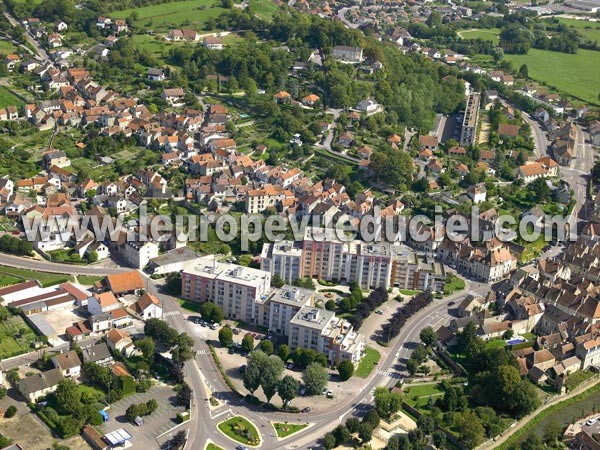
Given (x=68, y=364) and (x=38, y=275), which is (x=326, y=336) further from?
(x=38, y=275)

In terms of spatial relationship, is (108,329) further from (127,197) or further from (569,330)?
(569,330)

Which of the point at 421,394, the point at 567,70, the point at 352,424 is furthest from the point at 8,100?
the point at 567,70

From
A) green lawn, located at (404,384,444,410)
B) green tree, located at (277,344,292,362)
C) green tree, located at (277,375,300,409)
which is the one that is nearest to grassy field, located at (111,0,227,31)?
green tree, located at (277,344,292,362)

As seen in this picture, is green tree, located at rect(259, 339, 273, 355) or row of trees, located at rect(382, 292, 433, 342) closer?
green tree, located at rect(259, 339, 273, 355)

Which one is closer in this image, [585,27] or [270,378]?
[270,378]

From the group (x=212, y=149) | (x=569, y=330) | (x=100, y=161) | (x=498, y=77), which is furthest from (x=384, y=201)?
(x=498, y=77)

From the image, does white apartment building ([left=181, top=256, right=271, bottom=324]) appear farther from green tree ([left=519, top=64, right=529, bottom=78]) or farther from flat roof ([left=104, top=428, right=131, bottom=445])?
green tree ([left=519, top=64, right=529, bottom=78])

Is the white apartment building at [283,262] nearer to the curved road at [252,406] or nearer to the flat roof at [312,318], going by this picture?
the flat roof at [312,318]

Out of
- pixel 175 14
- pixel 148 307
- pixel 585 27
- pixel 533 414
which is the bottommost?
pixel 533 414
